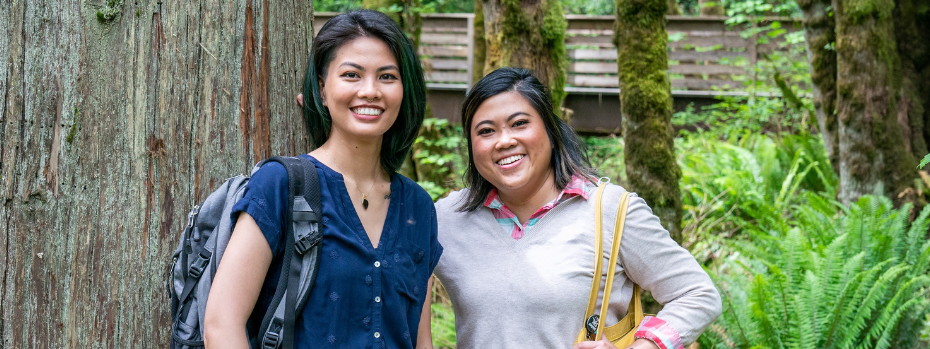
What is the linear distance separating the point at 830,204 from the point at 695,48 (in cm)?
A: 575

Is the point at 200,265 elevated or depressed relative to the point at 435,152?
elevated

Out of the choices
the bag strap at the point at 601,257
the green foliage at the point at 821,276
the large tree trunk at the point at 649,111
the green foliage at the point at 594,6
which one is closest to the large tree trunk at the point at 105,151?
the bag strap at the point at 601,257

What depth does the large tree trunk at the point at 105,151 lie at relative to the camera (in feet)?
6.10

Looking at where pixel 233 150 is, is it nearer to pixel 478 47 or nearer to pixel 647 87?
pixel 647 87

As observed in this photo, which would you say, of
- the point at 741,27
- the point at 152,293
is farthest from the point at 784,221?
the point at 741,27

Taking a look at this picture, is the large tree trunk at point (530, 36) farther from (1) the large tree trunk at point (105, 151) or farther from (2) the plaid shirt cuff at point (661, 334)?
(1) the large tree trunk at point (105, 151)

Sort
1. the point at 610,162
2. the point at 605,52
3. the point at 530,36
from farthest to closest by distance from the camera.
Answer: the point at 605,52, the point at 610,162, the point at 530,36

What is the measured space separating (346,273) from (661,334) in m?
1.07

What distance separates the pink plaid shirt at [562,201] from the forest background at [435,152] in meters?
0.72

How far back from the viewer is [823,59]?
6871 mm

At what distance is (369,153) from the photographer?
215cm

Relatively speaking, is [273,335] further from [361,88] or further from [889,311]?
[889,311]

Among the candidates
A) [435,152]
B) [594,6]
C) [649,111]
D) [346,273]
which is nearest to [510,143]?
[346,273]

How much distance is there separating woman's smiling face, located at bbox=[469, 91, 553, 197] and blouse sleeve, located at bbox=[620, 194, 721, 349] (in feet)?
1.22
